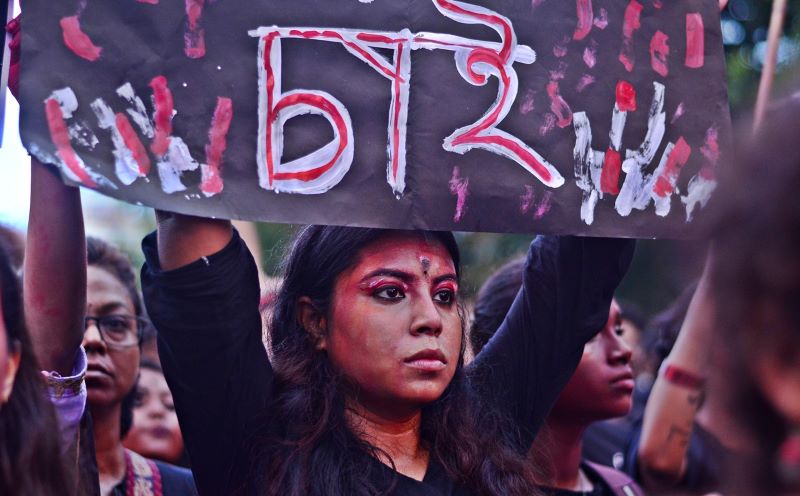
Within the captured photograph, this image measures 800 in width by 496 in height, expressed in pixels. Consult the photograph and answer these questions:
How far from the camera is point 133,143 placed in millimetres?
2139

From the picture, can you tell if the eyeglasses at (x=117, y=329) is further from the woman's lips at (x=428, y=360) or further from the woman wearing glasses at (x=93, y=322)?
the woman's lips at (x=428, y=360)

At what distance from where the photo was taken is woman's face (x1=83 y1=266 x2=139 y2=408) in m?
3.13

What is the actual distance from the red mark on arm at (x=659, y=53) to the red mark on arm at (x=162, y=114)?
1120 millimetres

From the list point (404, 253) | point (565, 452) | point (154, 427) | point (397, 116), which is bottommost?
point (154, 427)

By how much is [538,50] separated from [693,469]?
3.73 feet

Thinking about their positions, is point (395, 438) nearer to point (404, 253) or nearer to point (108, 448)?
point (404, 253)

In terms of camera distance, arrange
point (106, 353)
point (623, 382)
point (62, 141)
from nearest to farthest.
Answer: point (62, 141), point (106, 353), point (623, 382)

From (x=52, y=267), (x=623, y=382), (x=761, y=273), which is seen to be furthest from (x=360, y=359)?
→ (x=761, y=273)

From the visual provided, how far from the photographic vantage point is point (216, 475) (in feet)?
7.50

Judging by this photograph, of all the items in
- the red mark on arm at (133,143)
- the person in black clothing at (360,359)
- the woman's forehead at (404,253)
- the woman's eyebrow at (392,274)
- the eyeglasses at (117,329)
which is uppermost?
the red mark on arm at (133,143)

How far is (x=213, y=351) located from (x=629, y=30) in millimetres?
1200

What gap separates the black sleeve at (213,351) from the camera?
7.09 ft

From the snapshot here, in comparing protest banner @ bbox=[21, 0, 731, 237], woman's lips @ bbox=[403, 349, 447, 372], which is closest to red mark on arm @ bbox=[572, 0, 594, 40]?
protest banner @ bbox=[21, 0, 731, 237]

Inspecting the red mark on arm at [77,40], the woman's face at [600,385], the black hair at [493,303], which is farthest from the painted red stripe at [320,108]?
the woman's face at [600,385]
